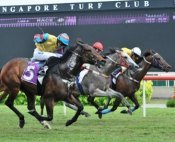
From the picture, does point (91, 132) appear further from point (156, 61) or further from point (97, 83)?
point (156, 61)

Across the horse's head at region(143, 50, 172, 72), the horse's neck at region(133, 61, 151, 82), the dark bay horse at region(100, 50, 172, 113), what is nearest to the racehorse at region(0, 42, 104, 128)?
the dark bay horse at region(100, 50, 172, 113)

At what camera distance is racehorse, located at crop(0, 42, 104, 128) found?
7664 mm

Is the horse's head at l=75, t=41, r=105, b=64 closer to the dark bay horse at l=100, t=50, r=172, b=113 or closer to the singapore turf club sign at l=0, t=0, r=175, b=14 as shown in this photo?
the dark bay horse at l=100, t=50, r=172, b=113

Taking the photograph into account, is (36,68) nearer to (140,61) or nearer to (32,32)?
(140,61)

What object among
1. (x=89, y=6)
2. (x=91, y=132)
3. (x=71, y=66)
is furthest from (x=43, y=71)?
(x=89, y=6)

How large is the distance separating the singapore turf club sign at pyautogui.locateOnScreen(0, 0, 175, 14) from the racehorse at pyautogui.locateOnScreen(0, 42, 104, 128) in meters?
4.47

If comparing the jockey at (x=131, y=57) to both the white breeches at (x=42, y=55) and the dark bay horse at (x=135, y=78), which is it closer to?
the dark bay horse at (x=135, y=78)

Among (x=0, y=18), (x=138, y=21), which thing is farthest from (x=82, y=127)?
(x=0, y=18)

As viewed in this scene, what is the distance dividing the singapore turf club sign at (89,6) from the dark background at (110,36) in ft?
0.32

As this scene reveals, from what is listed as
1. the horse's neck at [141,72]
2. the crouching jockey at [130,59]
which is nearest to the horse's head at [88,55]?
the crouching jockey at [130,59]

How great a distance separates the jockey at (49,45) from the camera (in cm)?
833

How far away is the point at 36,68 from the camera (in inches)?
317

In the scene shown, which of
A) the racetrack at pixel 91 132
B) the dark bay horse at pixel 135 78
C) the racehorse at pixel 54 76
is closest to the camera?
the racetrack at pixel 91 132

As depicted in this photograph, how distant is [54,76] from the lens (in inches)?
305
